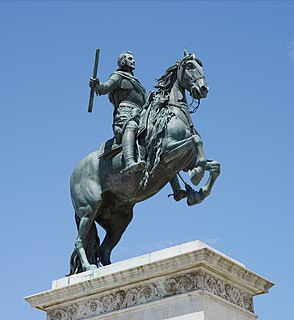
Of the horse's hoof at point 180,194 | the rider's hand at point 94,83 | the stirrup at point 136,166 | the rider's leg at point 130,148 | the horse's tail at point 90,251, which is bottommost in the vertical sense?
the horse's tail at point 90,251

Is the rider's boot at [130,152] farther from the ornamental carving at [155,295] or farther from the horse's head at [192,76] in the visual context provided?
the ornamental carving at [155,295]

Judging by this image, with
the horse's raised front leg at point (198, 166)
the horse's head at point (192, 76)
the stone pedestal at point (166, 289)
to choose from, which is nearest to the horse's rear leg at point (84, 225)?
the stone pedestal at point (166, 289)

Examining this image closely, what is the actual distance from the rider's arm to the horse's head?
1.14 metres

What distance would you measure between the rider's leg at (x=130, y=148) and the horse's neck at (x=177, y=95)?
2.48 ft

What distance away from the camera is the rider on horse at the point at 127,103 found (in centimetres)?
1309

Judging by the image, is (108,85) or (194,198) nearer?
(194,198)

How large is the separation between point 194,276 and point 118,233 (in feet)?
9.21

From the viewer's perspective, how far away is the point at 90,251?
45.3ft

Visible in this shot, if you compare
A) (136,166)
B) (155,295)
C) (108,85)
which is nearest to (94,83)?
(108,85)

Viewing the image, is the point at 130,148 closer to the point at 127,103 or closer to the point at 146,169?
the point at 146,169

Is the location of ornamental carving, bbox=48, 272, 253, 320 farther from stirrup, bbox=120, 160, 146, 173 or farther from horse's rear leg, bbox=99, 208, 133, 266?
stirrup, bbox=120, 160, 146, 173

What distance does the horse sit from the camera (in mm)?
12875

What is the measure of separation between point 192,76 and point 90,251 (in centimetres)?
340

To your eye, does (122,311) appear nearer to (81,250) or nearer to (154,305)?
(154,305)
